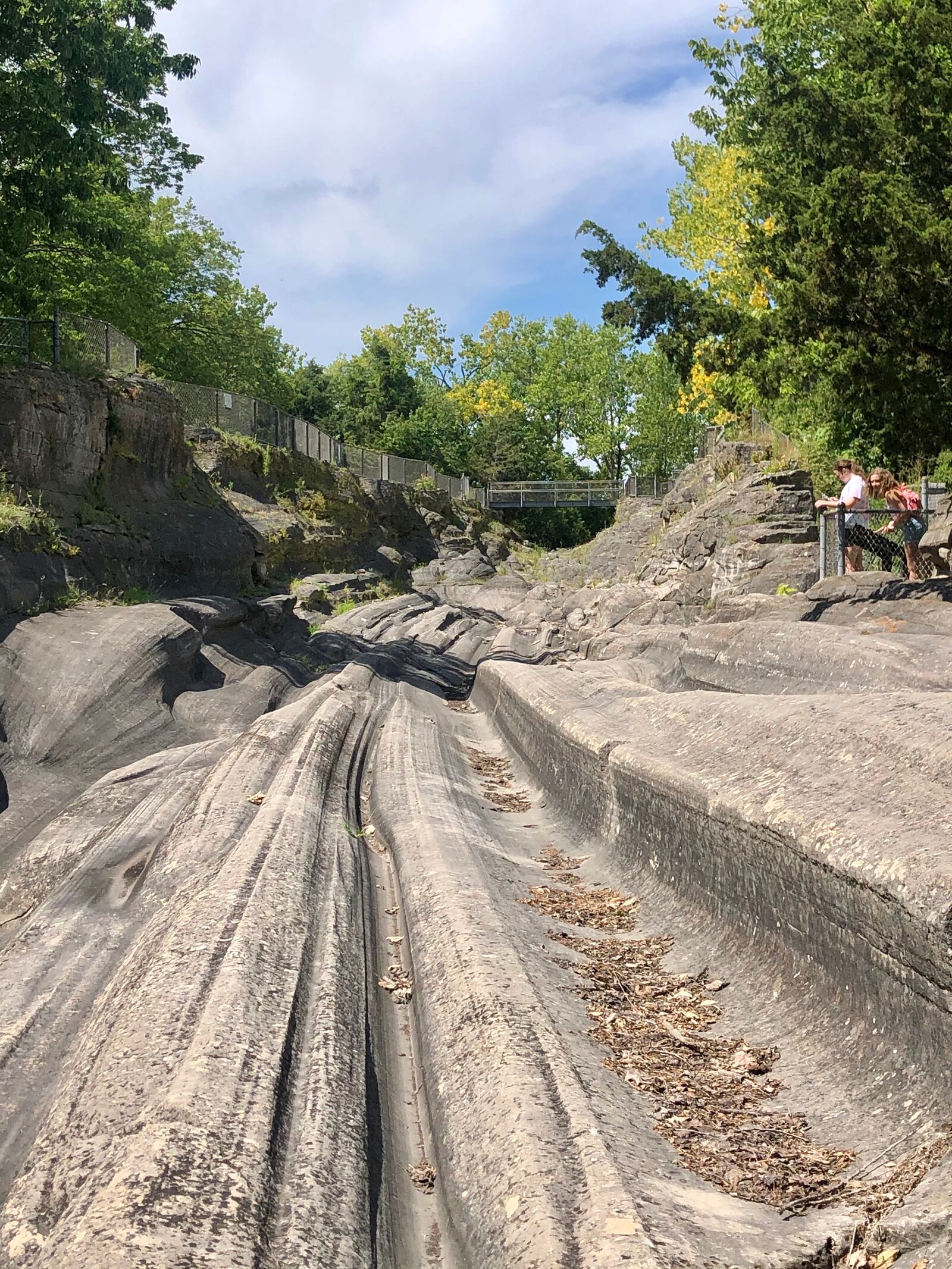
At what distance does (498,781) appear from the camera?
8.40 m

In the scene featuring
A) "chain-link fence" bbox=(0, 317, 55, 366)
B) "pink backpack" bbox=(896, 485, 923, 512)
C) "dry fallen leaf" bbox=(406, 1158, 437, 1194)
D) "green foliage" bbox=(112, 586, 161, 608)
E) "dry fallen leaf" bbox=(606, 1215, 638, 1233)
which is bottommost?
"dry fallen leaf" bbox=(406, 1158, 437, 1194)

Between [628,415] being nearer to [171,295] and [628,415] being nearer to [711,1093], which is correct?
[171,295]

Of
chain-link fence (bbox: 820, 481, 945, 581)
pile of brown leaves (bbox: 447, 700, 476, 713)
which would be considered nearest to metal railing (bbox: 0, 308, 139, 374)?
pile of brown leaves (bbox: 447, 700, 476, 713)

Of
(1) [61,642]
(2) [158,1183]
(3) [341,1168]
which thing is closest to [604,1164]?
(3) [341,1168]

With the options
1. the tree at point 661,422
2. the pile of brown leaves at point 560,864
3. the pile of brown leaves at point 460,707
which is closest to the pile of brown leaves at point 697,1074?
the pile of brown leaves at point 560,864

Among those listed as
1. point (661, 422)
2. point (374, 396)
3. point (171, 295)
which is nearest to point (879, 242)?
point (171, 295)

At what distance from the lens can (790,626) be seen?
866 centimetres

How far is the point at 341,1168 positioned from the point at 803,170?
16231mm

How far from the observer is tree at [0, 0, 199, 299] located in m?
12.2

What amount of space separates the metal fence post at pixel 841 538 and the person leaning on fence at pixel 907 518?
503 mm

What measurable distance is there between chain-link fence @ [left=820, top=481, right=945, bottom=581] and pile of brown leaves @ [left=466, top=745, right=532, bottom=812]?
5.19m

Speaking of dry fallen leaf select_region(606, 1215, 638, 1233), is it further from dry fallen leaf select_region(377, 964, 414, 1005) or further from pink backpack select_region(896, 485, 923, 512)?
pink backpack select_region(896, 485, 923, 512)

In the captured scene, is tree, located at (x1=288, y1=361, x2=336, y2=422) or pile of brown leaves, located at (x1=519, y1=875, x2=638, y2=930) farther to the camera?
tree, located at (x1=288, y1=361, x2=336, y2=422)

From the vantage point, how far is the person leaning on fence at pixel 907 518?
36.9 ft
